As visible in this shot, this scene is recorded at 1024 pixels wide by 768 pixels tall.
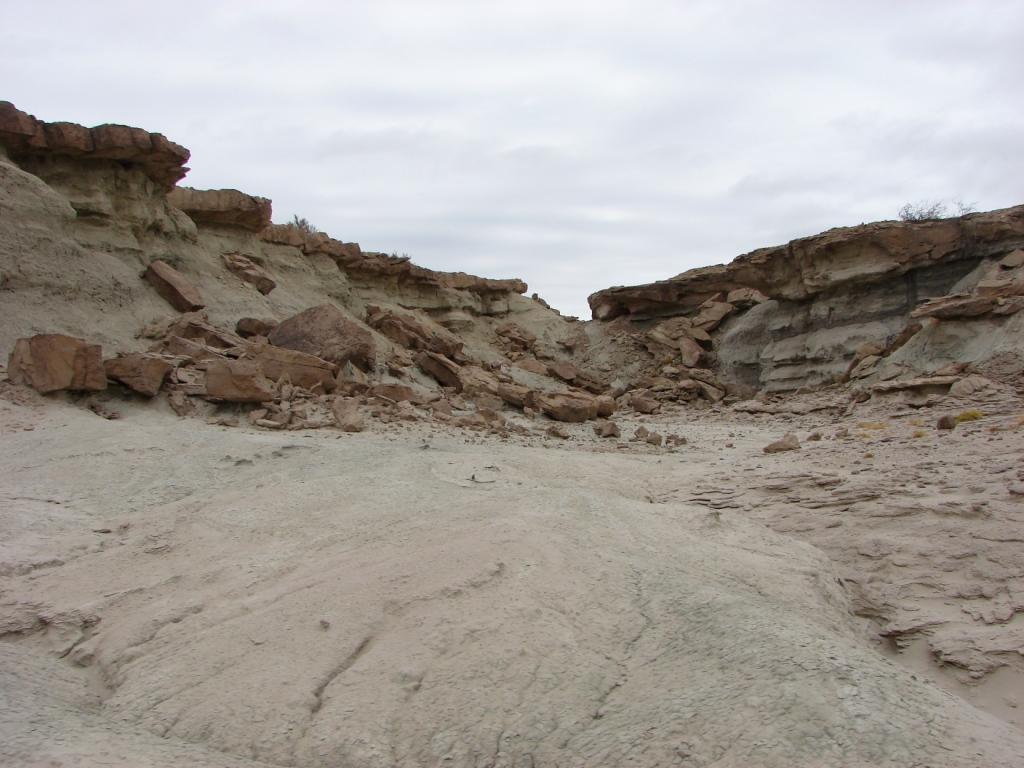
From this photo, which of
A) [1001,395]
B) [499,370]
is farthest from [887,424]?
[499,370]

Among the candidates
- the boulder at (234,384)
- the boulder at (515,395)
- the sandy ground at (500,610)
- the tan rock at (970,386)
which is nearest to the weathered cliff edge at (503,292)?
the tan rock at (970,386)

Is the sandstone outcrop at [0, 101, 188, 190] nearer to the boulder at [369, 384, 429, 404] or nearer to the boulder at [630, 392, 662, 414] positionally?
the boulder at [369, 384, 429, 404]

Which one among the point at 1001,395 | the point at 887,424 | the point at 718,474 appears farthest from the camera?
the point at 1001,395

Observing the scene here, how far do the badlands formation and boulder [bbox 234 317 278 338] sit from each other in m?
0.69

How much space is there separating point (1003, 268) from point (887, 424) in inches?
240

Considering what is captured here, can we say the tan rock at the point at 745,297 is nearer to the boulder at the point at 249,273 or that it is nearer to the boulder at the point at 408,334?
the boulder at the point at 408,334

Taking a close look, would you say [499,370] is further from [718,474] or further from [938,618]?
[938,618]

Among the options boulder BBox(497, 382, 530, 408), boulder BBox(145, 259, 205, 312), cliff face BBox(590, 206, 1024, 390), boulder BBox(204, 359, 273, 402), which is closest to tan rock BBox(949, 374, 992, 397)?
cliff face BBox(590, 206, 1024, 390)

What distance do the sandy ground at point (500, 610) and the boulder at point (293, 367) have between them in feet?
9.17

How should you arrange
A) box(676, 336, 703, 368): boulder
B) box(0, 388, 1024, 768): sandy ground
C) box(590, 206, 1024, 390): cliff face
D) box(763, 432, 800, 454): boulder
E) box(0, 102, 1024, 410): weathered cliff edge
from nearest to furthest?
box(0, 388, 1024, 768): sandy ground → box(763, 432, 800, 454): boulder → box(0, 102, 1024, 410): weathered cliff edge → box(590, 206, 1024, 390): cliff face → box(676, 336, 703, 368): boulder

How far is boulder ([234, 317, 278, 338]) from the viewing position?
35.3 ft

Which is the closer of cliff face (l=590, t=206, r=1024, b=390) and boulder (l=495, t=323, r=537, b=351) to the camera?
cliff face (l=590, t=206, r=1024, b=390)

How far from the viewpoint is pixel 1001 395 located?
9078mm

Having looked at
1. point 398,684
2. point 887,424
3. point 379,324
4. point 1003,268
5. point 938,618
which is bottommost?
point 398,684
